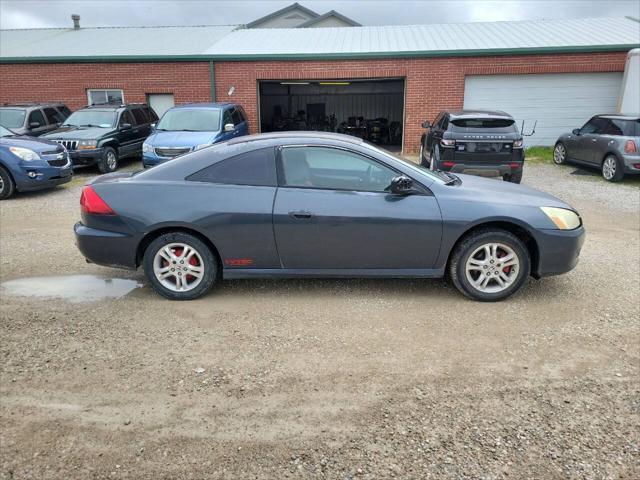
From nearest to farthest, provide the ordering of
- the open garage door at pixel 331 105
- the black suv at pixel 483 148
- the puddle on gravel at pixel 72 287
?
the puddle on gravel at pixel 72 287 < the black suv at pixel 483 148 < the open garage door at pixel 331 105

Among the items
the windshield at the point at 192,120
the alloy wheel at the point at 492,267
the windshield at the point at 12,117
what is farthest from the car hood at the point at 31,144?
the alloy wheel at the point at 492,267

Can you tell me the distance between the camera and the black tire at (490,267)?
14.8ft

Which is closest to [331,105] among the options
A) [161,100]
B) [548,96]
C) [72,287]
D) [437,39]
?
[437,39]

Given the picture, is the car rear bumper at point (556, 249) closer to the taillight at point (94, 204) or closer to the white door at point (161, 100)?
the taillight at point (94, 204)

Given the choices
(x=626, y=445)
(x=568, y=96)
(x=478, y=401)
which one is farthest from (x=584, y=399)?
(x=568, y=96)

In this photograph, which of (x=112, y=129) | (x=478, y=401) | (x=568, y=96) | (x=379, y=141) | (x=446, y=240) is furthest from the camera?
(x=379, y=141)

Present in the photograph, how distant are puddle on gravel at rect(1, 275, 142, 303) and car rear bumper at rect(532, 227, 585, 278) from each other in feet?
12.8

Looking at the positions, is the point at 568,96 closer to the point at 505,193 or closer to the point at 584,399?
the point at 505,193

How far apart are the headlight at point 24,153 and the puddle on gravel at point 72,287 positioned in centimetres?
505

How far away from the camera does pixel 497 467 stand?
2576 mm

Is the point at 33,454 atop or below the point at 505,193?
below

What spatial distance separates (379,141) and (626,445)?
20.1 metres

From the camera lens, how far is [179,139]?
10625 millimetres

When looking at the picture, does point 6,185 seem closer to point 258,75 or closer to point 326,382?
point 326,382
